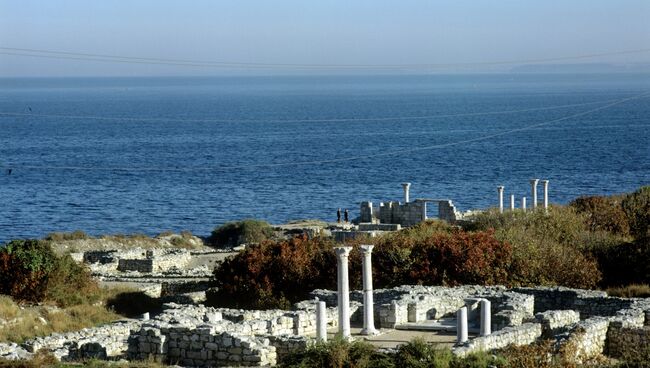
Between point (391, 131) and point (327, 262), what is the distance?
4971 inches

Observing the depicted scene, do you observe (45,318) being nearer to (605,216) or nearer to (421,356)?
(421,356)

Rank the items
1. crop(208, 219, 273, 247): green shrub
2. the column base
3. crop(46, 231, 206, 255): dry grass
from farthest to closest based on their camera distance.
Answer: crop(208, 219, 273, 247): green shrub → crop(46, 231, 206, 255): dry grass → the column base

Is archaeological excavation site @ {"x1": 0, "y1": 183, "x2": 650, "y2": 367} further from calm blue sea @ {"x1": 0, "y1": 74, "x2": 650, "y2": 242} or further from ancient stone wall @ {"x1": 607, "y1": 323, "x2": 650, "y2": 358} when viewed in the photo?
calm blue sea @ {"x1": 0, "y1": 74, "x2": 650, "y2": 242}

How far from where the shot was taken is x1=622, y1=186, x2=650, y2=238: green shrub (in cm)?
4218

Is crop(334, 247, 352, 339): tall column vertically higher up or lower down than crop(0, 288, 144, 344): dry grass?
higher up

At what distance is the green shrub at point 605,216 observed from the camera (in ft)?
139

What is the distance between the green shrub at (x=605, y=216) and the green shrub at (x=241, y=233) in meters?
14.4

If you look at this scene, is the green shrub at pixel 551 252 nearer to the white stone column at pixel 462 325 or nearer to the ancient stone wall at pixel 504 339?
the ancient stone wall at pixel 504 339

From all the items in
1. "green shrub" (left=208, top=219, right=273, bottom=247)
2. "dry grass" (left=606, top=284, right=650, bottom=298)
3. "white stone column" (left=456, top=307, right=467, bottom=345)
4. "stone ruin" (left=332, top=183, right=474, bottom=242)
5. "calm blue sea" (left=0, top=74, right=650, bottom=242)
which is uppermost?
"white stone column" (left=456, top=307, right=467, bottom=345)

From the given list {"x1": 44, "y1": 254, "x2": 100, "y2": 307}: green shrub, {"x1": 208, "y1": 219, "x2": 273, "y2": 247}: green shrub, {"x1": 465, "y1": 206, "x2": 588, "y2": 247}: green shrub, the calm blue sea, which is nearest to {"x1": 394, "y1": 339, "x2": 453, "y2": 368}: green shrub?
{"x1": 44, "y1": 254, "x2": 100, "y2": 307}: green shrub

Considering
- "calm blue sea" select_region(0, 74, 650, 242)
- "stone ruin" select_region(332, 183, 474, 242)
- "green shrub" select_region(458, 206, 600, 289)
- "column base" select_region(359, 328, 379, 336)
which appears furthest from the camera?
"calm blue sea" select_region(0, 74, 650, 242)

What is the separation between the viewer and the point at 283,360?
20.7 meters

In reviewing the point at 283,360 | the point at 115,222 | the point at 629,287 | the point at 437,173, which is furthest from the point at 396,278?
the point at 437,173

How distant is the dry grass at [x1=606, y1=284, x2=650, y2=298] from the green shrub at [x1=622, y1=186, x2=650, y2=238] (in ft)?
32.0
